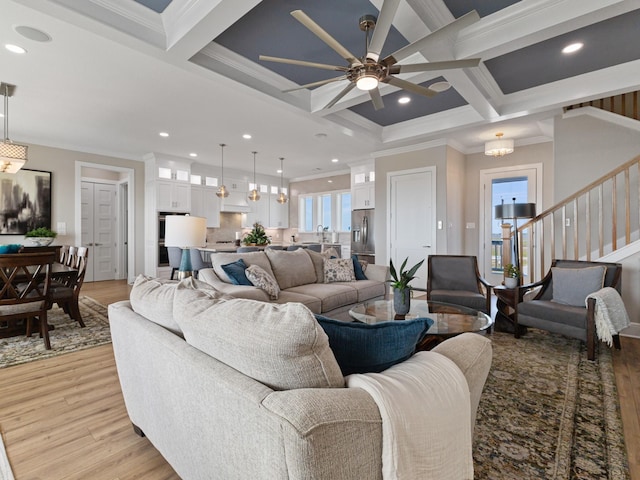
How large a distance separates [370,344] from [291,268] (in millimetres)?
2870

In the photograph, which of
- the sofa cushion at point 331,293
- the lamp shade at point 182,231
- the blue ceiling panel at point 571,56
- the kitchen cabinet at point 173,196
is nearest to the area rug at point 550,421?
the sofa cushion at point 331,293

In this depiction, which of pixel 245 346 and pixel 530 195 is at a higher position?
pixel 530 195

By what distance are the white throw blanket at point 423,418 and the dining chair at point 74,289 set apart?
3.86m

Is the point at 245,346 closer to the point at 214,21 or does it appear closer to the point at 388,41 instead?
the point at 214,21

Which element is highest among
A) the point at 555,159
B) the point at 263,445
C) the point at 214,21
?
the point at 214,21

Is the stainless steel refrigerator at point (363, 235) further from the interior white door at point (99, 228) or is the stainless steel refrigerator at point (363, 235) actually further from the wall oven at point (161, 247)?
the interior white door at point (99, 228)

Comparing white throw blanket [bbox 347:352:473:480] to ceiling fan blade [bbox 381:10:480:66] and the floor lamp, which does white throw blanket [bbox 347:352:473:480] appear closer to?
ceiling fan blade [bbox 381:10:480:66]

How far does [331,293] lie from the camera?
11.5ft

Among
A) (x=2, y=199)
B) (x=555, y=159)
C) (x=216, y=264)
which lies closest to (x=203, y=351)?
(x=216, y=264)

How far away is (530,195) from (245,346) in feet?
20.6

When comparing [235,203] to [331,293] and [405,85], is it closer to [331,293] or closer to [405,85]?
[331,293]

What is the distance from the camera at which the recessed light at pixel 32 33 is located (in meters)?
2.69

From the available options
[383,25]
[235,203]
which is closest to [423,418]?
[383,25]

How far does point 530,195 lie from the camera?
5738mm
